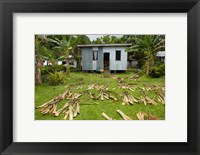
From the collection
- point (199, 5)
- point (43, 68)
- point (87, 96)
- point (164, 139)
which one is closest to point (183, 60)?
point (199, 5)

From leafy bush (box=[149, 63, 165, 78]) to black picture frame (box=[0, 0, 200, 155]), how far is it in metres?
0.19

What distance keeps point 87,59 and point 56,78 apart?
29 centimetres

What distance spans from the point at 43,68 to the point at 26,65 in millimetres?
132

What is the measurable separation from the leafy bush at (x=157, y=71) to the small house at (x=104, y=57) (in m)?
0.21

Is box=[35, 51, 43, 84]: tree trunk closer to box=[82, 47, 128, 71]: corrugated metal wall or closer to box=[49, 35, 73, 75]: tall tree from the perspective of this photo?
box=[49, 35, 73, 75]: tall tree

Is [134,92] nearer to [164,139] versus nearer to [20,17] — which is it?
[164,139]

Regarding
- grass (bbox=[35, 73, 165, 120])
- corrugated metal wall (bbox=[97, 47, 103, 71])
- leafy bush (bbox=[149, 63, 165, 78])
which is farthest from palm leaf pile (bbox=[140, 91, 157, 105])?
corrugated metal wall (bbox=[97, 47, 103, 71])

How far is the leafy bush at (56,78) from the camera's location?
71.7 inches

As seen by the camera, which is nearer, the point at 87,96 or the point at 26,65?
the point at 26,65

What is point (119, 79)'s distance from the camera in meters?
1.85

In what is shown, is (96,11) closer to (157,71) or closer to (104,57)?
(104,57)

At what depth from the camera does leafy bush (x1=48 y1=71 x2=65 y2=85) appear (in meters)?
1.82

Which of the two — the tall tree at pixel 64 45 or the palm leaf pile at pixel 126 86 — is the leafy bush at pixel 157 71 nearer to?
the palm leaf pile at pixel 126 86

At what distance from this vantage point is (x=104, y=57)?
1.89m
